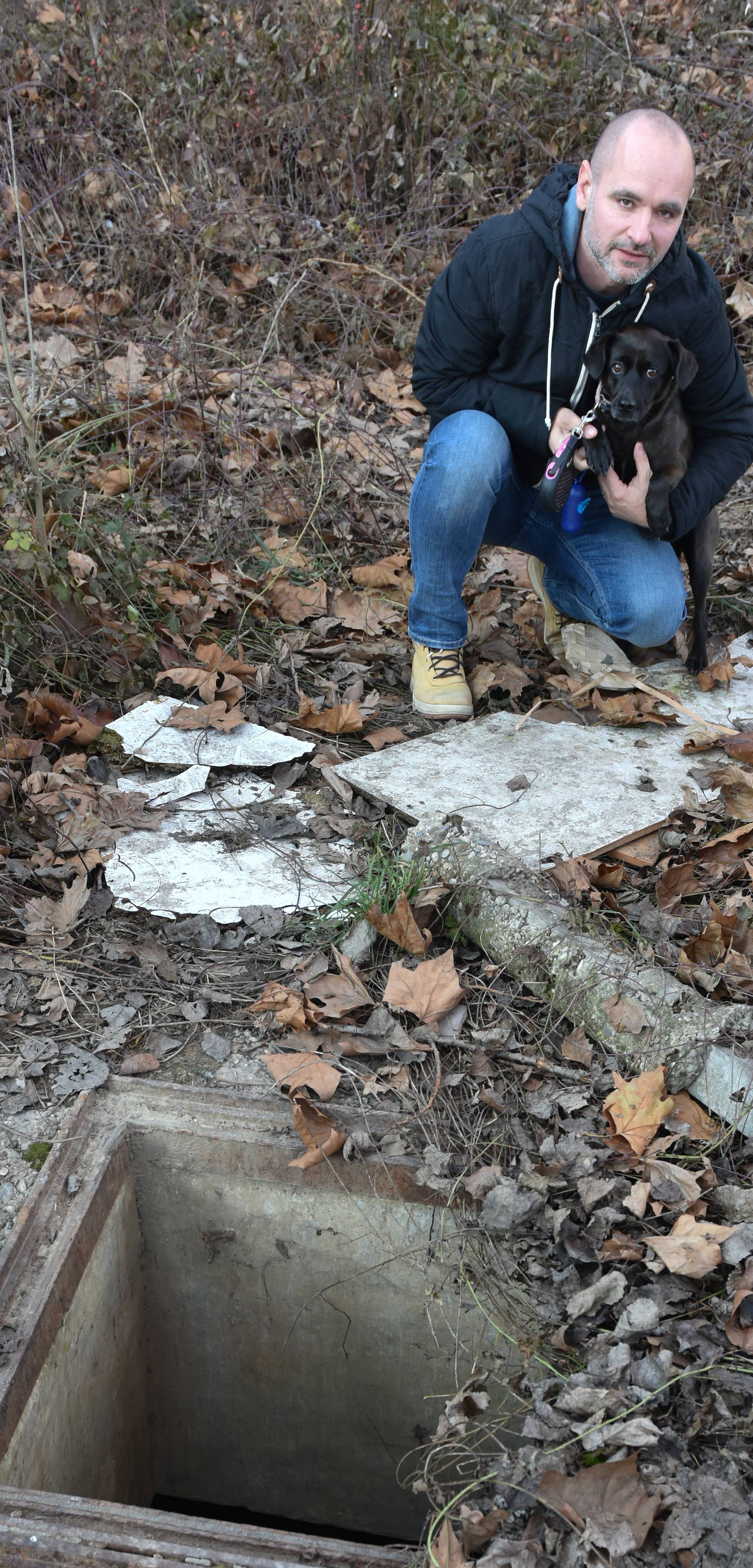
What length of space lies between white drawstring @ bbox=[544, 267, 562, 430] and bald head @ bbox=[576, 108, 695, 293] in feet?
0.38

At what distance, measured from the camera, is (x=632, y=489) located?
10.0 ft

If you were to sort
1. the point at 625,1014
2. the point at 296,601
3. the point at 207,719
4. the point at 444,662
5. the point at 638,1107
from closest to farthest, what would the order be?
the point at 638,1107, the point at 625,1014, the point at 207,719, the point at 444,662, the point at 296,601

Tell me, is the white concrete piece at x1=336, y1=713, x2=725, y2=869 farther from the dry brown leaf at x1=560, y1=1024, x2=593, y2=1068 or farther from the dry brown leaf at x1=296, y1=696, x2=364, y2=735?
the dry brown leaf at x1=560, y1=1024, x2=593, y2=1068

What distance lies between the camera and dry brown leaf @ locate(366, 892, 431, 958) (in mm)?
2355

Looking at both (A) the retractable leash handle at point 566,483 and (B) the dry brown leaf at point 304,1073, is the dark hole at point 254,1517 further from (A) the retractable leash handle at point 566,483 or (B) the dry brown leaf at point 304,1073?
(A) the retractable leash handle at point 566,483

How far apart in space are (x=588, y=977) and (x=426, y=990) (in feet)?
1.07

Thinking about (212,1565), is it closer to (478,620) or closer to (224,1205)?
(224,1205)

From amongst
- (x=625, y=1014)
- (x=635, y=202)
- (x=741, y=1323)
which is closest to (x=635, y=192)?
(x=635, y=202)

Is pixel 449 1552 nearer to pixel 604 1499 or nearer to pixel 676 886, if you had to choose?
pixel 604 1499

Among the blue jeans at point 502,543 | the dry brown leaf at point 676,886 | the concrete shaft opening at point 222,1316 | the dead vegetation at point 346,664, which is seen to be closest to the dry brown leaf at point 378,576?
the dead vegetation at point 346,664

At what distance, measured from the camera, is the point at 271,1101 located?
6.91 ft

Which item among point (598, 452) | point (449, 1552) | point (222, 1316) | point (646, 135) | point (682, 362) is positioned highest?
point (646, 135)

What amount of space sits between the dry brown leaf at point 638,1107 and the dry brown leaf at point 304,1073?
52 cm

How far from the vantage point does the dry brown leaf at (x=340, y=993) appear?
2238 mm
